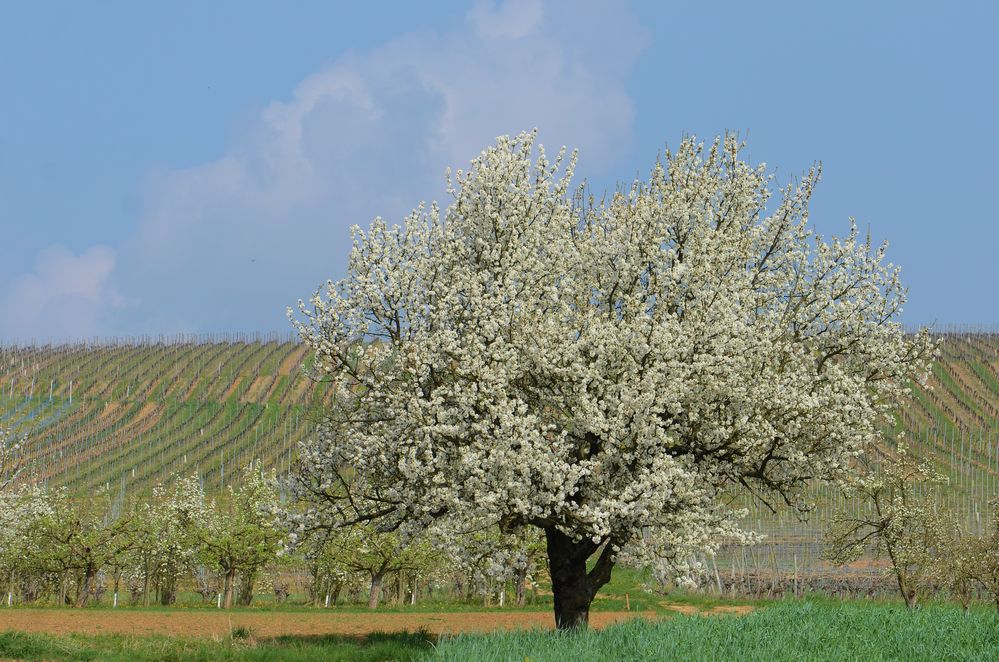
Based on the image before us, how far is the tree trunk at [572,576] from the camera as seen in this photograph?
28500 mm

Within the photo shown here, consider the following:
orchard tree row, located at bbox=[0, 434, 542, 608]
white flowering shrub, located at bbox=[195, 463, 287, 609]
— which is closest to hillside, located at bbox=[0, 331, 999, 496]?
orchard tree row, located at bbox=[0, 434, 542, 608]

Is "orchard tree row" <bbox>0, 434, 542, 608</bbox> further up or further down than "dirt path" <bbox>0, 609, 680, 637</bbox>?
further up

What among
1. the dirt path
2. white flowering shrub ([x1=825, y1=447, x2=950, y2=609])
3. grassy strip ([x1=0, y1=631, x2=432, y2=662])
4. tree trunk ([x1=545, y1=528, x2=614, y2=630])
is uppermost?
white flowering shrub ([x1=825, y1=447, x2=950, y2=609])

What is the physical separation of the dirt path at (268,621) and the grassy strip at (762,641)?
53.2 feet

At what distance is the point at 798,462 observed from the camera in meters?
27.9

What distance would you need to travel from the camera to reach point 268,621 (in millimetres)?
45312

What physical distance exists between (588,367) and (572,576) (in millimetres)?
7097

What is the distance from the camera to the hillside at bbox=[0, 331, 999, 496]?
463 ft

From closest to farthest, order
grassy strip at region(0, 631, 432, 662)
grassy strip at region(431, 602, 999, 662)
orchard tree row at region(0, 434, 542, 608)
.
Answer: grassy strip at region(431, 602, 999, 662)
grassy strip at region(0, 631, 432, 662)
orchard tree row at region(0, 434, 542, 608)

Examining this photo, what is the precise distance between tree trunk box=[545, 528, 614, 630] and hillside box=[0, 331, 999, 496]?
110576mm

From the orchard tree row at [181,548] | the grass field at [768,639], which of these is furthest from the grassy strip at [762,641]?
the orchard tree row at [181,548]

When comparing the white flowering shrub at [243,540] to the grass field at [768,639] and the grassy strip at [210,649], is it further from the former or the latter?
the grass field at [768,639]

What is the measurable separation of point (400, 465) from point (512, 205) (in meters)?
8.62

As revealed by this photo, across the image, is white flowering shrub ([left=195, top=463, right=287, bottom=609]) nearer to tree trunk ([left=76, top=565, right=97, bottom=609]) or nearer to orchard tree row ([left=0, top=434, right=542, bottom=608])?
orchard tree row ([left=0, top=434, right=542, bottom=608])
